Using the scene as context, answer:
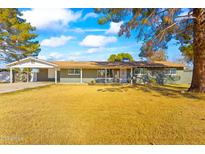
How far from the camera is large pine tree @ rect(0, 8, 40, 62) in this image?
20234mm

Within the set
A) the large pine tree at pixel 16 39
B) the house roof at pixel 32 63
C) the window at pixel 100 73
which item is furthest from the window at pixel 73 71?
the large pine tree at pixel 16 39

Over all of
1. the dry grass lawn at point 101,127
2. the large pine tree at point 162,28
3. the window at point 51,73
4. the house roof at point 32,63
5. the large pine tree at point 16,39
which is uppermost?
the large pine tree at point 16,39

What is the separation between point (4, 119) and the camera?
18.7 ft

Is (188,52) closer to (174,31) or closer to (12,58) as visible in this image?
(174,31)

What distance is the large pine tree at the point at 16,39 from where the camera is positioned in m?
20.2

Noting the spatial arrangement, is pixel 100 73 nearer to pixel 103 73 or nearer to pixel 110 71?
pixel 103 73

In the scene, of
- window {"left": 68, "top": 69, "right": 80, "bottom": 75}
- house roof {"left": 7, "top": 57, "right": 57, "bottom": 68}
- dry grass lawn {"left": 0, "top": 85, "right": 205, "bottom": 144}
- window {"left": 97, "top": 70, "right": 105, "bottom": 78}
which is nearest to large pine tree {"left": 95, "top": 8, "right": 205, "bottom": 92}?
dry grass lawn {"left": 0, "top": 85, "right": 205, "bottom": 144}

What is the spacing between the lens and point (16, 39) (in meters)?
20.8

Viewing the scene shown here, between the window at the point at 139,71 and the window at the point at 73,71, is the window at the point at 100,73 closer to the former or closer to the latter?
the window at the point at 73,71

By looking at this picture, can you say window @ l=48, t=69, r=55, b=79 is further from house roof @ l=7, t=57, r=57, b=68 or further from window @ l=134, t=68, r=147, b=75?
window @ l=134, t=68, r=147, b=75

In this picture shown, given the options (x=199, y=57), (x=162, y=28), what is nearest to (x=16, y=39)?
(x=162, y=28)
